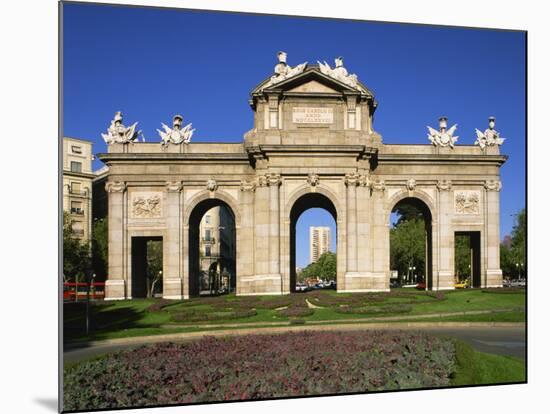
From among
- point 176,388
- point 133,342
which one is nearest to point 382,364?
point 176,388

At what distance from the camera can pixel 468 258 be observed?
32562 mm

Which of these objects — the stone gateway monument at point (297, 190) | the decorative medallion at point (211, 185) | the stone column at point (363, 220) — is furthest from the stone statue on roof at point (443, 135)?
the decorative medallion at point (211, 185)

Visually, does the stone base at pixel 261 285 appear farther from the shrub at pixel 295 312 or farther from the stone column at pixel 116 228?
the stone column at pixel 116 228

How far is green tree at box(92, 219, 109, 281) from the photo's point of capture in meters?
26.2

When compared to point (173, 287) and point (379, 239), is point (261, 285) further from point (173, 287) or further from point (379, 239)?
point (379, 239)

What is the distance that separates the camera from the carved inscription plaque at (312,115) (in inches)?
1135

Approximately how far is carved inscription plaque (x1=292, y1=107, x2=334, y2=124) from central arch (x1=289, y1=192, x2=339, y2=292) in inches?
147

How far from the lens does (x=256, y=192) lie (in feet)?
98.8

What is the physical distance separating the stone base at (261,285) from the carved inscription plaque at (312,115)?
782cm

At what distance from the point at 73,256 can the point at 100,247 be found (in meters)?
8.11

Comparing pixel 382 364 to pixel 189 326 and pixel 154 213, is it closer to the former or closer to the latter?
pixel 189 326

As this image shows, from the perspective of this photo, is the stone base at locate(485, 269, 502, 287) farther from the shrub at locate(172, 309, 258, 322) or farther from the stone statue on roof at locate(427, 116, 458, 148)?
the shrub at locate(172, 309, 258, 322)

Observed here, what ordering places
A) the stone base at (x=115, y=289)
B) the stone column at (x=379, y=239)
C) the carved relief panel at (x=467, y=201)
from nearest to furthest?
the stone base at (x=115, y=289)
the stone column at (x=379, y=239)
the carved relief panel at (x=467, y=201)

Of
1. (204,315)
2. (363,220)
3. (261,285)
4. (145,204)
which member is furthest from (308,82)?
(204,315)
